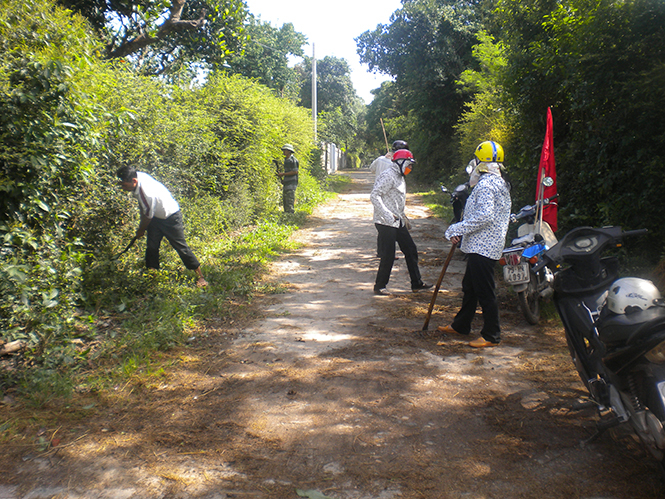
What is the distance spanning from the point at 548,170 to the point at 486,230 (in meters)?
1.64

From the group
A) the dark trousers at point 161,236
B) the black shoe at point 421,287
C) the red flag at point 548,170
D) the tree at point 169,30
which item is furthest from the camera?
the tree at point 169,30

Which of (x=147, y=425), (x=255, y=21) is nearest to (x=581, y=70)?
(x=147, y=425)

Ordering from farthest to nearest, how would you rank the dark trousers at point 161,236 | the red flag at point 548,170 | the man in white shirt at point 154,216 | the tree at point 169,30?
the tree at point 169,30 → the dark trousers at point 161,236 → the man in white shirt at point 154,216 → the red flag at point 548,170

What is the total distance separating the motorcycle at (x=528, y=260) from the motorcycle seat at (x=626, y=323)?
1862mm

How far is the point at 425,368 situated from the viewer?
14.2ft

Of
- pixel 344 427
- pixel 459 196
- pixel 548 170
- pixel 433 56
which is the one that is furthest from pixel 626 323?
pixel 433 56

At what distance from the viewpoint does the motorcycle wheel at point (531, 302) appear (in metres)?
5.24

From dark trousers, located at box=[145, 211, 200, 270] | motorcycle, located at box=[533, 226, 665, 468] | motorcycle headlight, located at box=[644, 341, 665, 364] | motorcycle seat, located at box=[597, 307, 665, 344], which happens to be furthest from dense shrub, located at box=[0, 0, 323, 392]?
motorcycle headlight, located at box=[644, 341, 665, 364]

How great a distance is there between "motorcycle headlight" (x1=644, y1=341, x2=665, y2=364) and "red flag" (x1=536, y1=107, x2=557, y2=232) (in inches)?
123

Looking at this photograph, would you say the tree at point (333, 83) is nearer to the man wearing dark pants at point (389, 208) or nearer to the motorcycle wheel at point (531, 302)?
the man wearing dark pants at point (389, 208)

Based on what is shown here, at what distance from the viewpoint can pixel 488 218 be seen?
4.68 metres

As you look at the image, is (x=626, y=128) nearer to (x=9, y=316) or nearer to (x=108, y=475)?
(x=108, y=475)

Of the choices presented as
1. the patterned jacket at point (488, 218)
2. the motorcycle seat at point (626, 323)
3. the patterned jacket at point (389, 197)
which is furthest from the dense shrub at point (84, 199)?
the motorcycle seat at point (626, 323)

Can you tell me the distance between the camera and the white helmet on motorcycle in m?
2.69
